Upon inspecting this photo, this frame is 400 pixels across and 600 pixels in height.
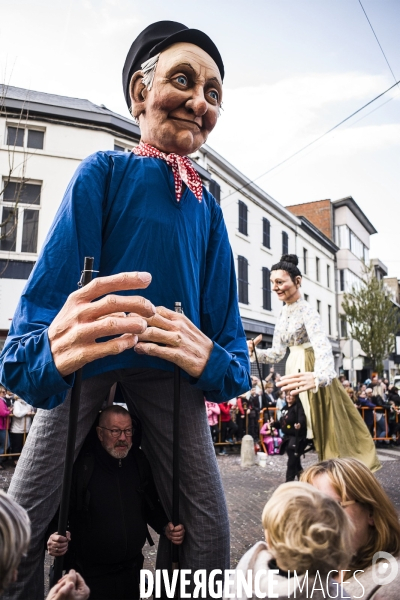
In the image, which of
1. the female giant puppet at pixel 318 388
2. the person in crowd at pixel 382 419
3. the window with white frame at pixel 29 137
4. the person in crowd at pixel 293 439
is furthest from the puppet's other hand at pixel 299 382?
the window with white frame at pixel 29 137

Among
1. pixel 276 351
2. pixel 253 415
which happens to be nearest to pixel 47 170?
pixel 253 415

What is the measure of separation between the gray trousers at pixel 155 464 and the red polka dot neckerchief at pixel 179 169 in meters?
0.66

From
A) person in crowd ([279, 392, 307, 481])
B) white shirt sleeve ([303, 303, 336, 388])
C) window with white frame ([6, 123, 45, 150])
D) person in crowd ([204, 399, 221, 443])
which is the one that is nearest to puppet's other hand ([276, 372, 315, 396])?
white shirt sleeve ([303, 303, 336, 388])

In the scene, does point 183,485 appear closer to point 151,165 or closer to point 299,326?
point 151,165

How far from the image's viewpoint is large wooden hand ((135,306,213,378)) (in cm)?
143

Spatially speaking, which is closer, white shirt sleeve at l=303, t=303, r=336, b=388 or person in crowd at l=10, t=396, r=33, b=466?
white shirt sleeve at l=303, t=303, r=336, b=388

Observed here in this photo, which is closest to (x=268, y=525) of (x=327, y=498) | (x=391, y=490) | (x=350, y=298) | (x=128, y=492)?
(x=327, y=498)

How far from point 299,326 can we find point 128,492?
219 cm

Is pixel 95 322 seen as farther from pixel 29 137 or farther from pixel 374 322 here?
pixel 374 322

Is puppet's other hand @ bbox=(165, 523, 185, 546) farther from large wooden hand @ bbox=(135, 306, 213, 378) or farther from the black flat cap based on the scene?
the black flat cap

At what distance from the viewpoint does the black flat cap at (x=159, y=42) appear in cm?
180

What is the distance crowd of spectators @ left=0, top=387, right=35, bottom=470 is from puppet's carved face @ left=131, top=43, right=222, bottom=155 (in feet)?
23.7

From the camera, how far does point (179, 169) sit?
181 centimetres

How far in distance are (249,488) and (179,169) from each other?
5.80 meters
